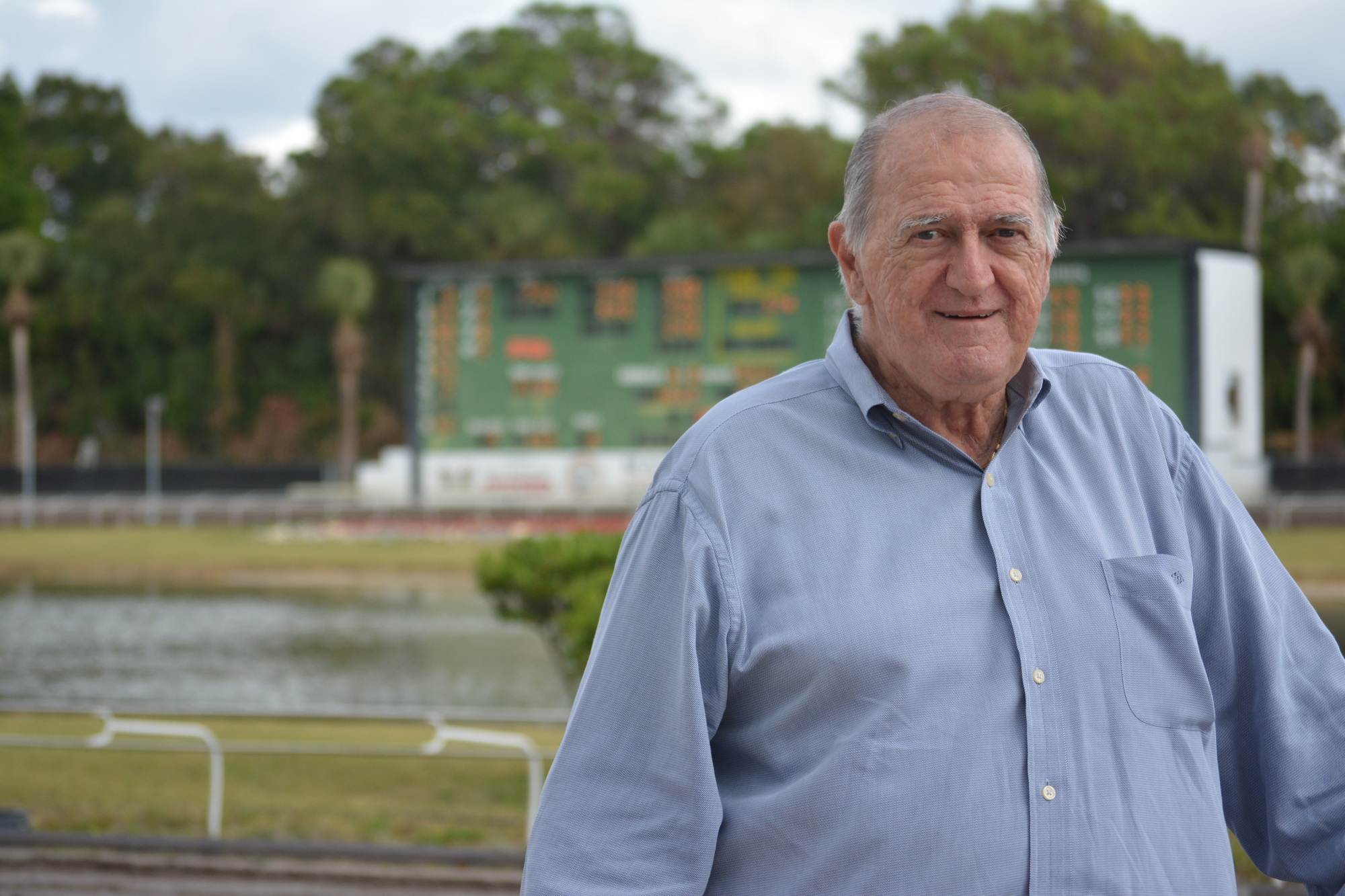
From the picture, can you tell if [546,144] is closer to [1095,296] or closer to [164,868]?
[1095,296]

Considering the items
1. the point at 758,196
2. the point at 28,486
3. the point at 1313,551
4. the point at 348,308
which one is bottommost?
the point at 1313,551

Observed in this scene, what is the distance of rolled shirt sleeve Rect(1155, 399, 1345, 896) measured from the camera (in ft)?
5.56

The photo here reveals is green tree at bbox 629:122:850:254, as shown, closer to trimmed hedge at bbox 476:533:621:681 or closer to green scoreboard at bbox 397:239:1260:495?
green scoreboard at bbox 397:239:1260:495

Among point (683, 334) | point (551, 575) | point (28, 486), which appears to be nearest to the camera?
point (551, 575)

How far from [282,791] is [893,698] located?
653 centimetres

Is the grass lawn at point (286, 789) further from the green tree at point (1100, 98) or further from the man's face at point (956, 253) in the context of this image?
the green tree at point (1100, 98)

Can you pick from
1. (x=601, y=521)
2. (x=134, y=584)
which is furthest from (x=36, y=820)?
(x=601, y=521)

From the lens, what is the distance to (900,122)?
1702mm

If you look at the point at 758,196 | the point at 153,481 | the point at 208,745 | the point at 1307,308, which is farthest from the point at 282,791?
the point at 758,196

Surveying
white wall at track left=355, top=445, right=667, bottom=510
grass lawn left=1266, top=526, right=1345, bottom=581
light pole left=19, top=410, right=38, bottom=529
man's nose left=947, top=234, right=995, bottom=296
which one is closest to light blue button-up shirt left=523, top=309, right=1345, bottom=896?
man's nose left=947, top=234, right=995, bottom=296

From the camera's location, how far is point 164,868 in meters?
4.89

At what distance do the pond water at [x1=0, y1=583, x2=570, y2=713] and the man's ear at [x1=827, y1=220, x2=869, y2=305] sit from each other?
858cm

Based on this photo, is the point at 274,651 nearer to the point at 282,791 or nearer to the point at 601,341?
the point at 282,791

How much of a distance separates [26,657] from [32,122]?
48.0 meters
